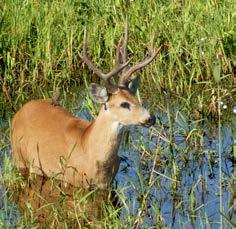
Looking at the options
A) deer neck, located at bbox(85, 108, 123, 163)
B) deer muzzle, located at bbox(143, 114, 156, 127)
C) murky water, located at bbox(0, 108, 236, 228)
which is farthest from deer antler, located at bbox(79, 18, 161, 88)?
murky water, located at bbox(0, 108, 236, 228)

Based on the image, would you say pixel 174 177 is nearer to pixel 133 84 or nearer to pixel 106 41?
pixel 133 84

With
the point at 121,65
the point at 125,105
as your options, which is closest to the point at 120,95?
the point at 125,105

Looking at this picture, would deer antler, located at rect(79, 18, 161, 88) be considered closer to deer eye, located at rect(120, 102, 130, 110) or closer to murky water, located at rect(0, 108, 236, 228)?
deer eye, located at rect(120, 102, 130, 110)

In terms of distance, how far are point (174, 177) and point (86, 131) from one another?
3.31ft

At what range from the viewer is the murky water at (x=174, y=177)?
7.91m

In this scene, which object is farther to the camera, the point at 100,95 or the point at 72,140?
the point at 72,140

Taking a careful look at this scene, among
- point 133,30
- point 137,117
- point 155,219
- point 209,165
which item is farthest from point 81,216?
point 133,30

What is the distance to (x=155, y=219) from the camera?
7770mm

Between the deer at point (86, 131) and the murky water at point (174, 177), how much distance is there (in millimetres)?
233

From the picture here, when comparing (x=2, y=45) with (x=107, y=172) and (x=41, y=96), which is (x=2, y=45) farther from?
(x=107, y=172)

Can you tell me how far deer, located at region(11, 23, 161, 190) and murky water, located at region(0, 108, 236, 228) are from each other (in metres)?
0.23

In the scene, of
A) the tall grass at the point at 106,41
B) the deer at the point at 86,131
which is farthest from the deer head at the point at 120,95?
the tall grass at the point at 106,41

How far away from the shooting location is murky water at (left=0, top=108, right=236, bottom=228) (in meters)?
7.91

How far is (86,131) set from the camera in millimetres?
9125
